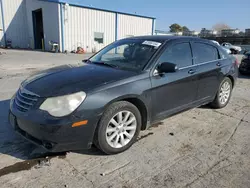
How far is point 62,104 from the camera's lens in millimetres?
2477

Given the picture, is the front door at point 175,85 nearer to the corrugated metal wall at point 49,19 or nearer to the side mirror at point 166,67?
the side mirror at point 166,67

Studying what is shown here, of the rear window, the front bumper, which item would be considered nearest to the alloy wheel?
the front bumper

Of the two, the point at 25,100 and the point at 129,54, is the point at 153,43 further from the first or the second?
the point at 25,100

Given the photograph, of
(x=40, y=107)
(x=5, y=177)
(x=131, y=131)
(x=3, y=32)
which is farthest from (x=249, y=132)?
(x=3, y=32)

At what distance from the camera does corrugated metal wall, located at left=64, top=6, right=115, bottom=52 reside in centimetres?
2159

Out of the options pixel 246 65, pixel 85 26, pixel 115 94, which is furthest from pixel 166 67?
pixel 85 26

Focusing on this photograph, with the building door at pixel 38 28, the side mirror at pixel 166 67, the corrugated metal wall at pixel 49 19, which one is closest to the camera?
the side mirror at pixel 166 67

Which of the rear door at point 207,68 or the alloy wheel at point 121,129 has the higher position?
the rear door at point 207,68

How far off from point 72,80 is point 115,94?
2.01 ft

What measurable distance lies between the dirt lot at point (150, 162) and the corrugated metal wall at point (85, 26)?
19544 mm

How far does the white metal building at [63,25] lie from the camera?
2144cm

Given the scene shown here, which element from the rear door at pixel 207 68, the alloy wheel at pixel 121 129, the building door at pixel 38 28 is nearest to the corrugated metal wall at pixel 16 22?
the building door at pixel 38 28

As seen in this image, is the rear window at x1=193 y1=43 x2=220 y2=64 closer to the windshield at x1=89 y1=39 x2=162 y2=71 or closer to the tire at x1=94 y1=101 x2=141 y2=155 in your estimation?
the windshield at x1=89 y1=39 x2=162 y2=71

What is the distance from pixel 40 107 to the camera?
8.16 ft
